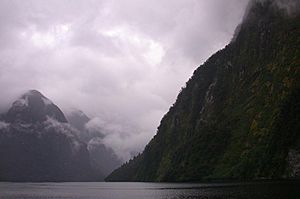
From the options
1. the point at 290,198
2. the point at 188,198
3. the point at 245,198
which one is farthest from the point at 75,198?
the point at 290,198

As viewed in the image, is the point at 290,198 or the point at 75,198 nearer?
the point at 290,198

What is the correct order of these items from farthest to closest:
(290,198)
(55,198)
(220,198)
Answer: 1. (55,198)
2. (220,198)
3. (290,198)

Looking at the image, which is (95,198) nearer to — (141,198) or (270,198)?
(141,198)

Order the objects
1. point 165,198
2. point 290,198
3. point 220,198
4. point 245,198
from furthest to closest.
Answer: point 165,198 < point 220,198 < point 245,198 < point 290,198

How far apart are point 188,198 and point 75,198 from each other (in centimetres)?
4615

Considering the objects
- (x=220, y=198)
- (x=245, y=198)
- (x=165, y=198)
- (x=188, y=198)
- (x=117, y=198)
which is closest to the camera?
(x=245, y=198)

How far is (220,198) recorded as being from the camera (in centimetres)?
11769

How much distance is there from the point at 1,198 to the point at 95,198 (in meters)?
32.6

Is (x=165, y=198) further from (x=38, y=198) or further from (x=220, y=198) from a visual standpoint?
(x=38, y=198)

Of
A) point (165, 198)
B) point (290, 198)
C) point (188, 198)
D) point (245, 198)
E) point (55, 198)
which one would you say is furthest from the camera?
point (55, 198)

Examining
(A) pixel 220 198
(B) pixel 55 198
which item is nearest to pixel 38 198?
(B) pixel 55 198

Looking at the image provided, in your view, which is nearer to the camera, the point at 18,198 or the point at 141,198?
the point at 141,198

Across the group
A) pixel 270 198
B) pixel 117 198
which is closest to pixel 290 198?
pixel 270 198

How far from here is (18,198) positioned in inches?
6216
